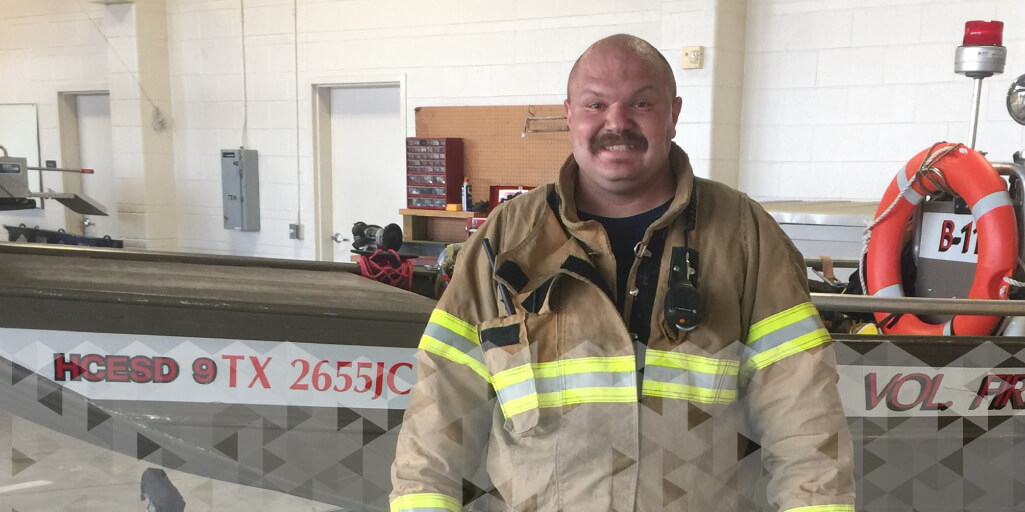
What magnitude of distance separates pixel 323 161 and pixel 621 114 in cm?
Result: 592

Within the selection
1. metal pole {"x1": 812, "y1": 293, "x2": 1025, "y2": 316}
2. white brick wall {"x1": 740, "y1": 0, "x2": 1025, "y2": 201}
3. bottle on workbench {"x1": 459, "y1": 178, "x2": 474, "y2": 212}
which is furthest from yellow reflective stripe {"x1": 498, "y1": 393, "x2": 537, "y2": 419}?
bottle on workbench {"x1": 459, "y1": 178, "x2": 474, "y2": 212}

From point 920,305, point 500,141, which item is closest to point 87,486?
point 920,305

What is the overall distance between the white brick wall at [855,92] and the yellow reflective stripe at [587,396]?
13.6ft

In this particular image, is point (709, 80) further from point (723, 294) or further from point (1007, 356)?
point (723, 294)

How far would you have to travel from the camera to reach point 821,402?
112 centimetres

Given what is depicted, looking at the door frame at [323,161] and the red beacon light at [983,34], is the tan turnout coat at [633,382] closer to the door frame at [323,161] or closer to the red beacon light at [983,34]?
the red beacon light at [983,34]

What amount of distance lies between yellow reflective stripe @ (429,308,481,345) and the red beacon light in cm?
252

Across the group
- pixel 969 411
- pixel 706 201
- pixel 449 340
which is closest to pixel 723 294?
pixel 706 201

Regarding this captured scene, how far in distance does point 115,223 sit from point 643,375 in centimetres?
754

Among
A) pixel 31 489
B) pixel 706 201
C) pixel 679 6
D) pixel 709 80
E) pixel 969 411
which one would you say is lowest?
pixel 31 489

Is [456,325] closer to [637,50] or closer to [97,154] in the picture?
[637,50]

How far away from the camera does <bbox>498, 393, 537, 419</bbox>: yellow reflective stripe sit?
3.74 ft

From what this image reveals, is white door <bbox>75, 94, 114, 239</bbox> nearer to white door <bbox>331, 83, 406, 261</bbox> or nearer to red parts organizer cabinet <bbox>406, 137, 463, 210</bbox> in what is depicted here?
white door <bbox>331, 83, 406, 261</bbox>

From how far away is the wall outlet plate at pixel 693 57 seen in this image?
16.0ft
